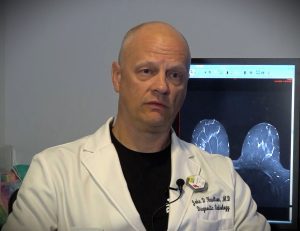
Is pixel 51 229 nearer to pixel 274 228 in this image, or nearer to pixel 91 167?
pixel 91 167

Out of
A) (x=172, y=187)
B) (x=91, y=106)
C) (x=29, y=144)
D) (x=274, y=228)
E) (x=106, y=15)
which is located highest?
(x=106, y=15)

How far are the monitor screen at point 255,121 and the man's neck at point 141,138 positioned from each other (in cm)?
33

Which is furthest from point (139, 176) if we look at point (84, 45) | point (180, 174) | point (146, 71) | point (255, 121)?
point (84, 45)

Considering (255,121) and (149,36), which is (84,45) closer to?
(149,36)

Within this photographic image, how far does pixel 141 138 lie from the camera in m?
1.27

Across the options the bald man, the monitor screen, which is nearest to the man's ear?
the bald man

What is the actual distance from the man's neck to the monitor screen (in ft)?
1.07

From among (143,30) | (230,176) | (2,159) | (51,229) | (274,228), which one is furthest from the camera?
(2,159)

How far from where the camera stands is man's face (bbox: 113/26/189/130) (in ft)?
3.90

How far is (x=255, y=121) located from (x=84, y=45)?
91cm

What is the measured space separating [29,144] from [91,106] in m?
0.38

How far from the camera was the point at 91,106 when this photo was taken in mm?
1866

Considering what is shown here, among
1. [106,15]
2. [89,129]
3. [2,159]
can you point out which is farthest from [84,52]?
[2,159]

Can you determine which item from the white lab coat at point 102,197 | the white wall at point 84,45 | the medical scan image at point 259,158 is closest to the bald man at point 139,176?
the white lab coat at point 102,197
